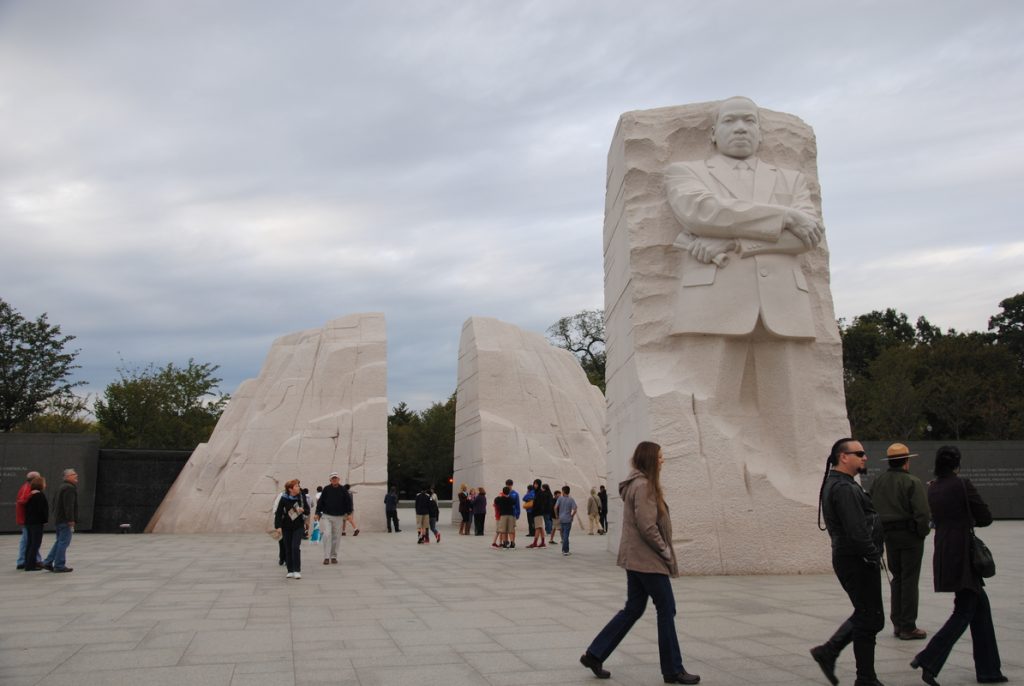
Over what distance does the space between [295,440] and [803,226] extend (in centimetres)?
1316

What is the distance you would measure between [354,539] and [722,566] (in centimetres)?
926

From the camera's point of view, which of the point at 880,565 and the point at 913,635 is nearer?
the point at 880,565

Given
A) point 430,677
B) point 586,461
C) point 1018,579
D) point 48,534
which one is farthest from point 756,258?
point 48,534

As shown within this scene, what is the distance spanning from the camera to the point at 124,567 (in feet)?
35.2

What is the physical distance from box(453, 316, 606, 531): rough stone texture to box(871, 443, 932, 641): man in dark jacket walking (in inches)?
573

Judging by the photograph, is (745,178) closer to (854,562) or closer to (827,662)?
(854,562)

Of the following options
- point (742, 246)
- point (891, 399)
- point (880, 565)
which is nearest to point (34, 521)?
point (742, 246)

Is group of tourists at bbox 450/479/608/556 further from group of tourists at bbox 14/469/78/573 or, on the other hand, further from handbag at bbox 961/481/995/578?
handbag at bbox 961/481/995/578

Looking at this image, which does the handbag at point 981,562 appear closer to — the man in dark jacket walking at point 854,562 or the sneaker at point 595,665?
the man in dark jacket walking at point 854,562

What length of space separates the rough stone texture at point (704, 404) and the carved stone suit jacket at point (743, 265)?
36 cm

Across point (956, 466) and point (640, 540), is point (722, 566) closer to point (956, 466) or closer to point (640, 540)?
point (956, 466)

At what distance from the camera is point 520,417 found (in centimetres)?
2134

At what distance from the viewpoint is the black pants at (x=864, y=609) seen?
4.27 m

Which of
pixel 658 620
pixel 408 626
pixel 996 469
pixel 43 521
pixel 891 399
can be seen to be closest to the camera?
pixel 658 620
